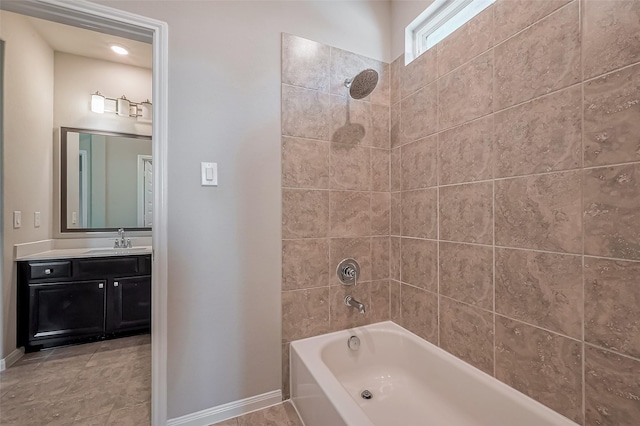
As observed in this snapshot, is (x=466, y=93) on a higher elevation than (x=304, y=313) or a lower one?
higher

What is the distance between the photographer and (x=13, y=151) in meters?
1.89

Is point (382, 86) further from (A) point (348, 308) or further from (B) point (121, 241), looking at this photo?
(B) point (121, 241)

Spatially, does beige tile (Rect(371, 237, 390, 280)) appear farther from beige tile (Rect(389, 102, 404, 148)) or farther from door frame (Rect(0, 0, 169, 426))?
door frame (Rect(0, 0, 169, 426))

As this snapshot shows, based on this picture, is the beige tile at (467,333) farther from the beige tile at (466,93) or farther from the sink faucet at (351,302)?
the beige tile at (466,93)

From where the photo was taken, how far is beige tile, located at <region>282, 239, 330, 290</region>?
1486 millimetres

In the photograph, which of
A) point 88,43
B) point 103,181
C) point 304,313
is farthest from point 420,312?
point 88,43

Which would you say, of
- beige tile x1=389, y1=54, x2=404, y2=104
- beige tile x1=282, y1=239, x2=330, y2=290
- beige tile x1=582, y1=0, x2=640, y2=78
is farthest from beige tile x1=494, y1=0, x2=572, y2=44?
beige tile x1=282, y1=239, x2=330, y2=290

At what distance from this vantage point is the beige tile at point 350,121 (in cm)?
160

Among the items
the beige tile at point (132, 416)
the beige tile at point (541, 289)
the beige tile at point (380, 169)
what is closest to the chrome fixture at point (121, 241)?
the beige tile at point (132, 416)

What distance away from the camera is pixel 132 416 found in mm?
1378

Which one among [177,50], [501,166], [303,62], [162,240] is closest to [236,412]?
[162,240]

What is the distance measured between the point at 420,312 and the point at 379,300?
0.29 metres

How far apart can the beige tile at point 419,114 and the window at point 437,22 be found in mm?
282

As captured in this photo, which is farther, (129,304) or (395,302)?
(129,304)
